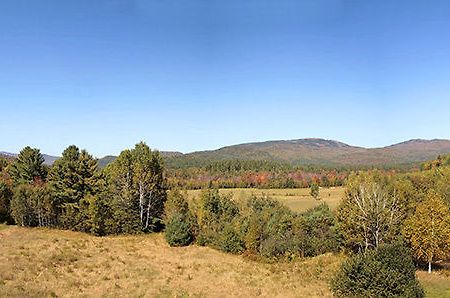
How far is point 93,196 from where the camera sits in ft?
167

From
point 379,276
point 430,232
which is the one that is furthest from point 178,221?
point 430,232

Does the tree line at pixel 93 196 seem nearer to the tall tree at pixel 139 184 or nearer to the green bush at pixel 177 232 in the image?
the tall tree at pixel 139 184

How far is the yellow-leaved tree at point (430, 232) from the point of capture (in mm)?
38312

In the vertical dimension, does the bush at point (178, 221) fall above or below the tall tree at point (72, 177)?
below

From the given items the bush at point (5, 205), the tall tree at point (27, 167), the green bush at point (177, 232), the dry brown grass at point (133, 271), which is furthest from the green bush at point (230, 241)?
the tall tree at point (27, 167)

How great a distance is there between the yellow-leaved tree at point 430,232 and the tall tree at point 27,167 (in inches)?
2125

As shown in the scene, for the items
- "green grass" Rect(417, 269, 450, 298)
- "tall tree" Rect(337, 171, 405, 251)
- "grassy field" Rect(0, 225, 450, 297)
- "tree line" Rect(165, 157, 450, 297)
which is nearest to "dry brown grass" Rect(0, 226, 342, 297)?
"grassy field" Rect(0, 225, 450, 297)

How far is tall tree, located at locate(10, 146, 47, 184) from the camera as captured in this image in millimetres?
58844

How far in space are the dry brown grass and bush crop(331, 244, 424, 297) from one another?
9.50 feet

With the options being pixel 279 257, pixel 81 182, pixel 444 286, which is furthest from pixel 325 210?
pixel 81 182

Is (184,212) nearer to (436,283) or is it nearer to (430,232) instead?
(430,232)

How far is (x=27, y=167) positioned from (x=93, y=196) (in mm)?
15910

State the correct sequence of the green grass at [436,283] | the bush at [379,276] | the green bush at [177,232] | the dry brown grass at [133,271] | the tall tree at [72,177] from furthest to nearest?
the tall tree at [72,177] → the green bush at [177,232] → the green grass at [436,283] → the dry brown grass at [133,271] → the bush at [379,276]

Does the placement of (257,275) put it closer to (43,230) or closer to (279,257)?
(279,257)
